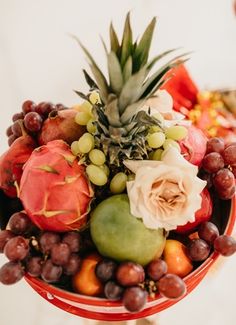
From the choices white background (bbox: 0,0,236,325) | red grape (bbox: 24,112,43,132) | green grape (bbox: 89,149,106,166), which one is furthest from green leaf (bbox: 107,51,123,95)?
white background (bbox: 0,0,236,325)

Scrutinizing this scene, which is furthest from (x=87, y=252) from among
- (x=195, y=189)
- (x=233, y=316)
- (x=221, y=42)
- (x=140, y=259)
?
(x=221, y=42)

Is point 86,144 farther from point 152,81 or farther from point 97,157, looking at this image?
point 152,81

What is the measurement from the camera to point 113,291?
0.57m

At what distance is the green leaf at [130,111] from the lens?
0.57m

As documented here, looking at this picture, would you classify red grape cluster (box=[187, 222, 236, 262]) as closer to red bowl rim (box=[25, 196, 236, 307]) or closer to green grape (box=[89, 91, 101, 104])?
red bowl rim (box=[25, 196, 236, 307])

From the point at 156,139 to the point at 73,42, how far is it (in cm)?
91

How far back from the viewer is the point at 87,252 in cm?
64

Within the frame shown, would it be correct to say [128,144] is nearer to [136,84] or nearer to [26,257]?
[136,84]

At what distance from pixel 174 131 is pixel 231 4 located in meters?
1.19

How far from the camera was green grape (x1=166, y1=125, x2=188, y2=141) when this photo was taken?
653 mm

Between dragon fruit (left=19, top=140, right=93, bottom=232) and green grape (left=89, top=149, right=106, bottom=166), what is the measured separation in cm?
3

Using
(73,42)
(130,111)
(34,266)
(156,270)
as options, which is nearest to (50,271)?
(34,266)

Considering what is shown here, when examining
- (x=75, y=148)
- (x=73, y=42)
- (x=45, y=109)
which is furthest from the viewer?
(x=73, y=42)

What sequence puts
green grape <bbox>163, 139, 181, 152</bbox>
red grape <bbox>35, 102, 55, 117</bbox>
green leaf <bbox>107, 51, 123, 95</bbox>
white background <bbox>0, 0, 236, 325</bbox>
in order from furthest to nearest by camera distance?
white background <bbox>0, 0, 236, 325</bbox>
red grape <bbox>35, 102, 55, 117</bbox>
green grape <bbox>163, 139, 181, 152</bbox>
green leaf <bbox>107, 51, 123, 95</bbox>
